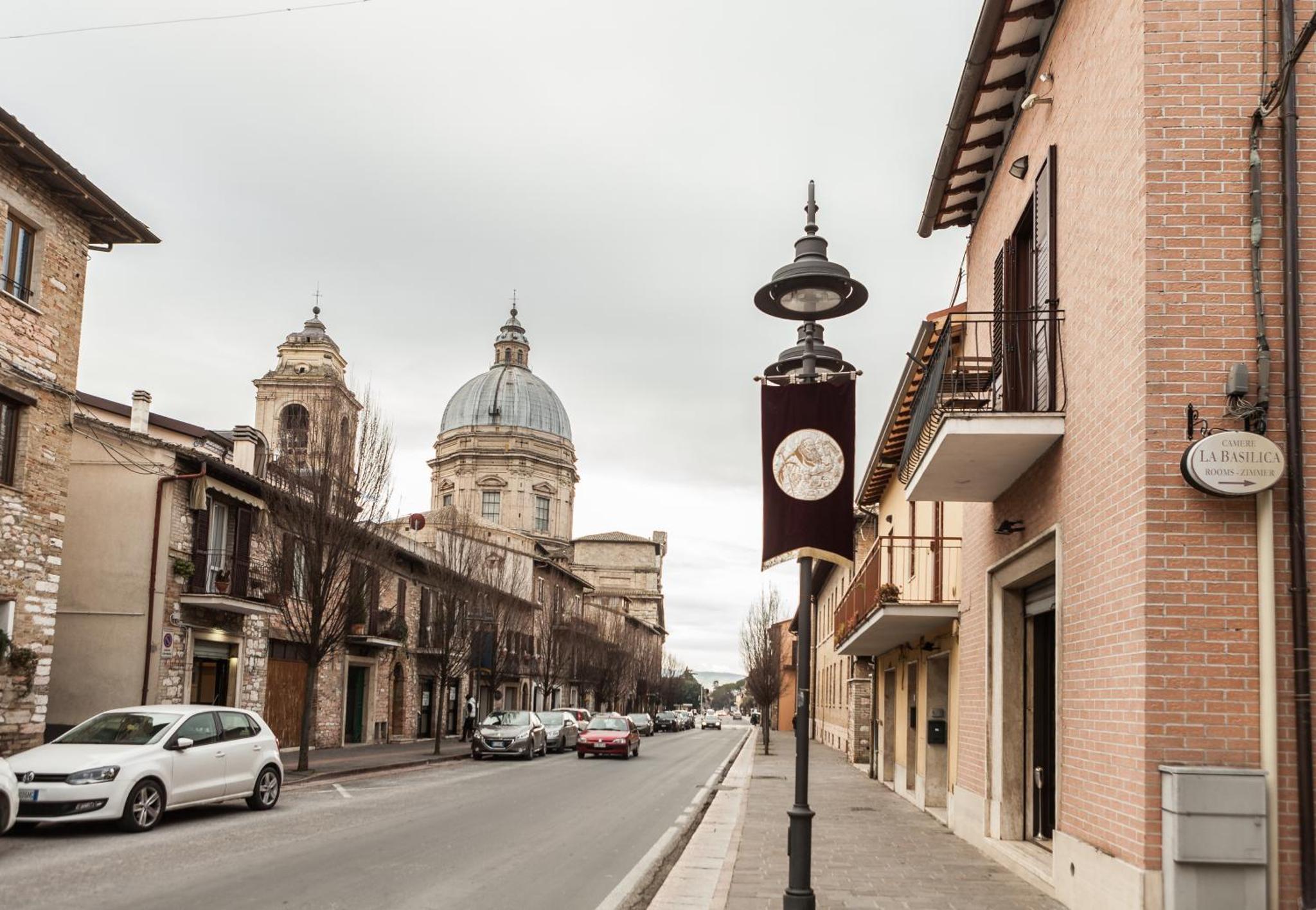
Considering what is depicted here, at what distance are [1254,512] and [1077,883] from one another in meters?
3.05

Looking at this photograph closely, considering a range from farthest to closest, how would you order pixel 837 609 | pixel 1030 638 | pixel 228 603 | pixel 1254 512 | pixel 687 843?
pixel 837 609 < pixel 228 603 < pixel 687 843 < pixel 1030 638 < pixel 1254 512

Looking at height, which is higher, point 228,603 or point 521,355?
point 521,355

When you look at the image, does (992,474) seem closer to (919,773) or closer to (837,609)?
(919,773)

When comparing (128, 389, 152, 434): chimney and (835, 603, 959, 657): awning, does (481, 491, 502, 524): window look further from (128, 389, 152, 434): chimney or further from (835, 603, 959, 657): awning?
(835, 603, 959, 657): awning

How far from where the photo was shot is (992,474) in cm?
1005

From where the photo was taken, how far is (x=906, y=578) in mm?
20438

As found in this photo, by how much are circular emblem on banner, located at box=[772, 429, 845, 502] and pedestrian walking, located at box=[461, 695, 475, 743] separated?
101ft

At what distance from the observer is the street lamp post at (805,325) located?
Answer: 7.44 m

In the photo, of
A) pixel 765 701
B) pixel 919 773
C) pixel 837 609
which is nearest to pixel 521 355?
pixel 765 701

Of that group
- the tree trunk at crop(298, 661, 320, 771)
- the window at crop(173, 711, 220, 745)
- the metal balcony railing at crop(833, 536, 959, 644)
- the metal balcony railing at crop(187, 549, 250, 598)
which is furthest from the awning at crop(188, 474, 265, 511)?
the metal balcony railing at crop(833, 536, 959, 644)

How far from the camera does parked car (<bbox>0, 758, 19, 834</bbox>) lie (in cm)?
1076

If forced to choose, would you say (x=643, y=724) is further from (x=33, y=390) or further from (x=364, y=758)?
(x=33, y=390)

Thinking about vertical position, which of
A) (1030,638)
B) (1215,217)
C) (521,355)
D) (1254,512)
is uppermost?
(521,355)

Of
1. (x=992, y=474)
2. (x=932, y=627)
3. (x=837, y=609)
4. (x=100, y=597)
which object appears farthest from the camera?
(x=837, y=609)
